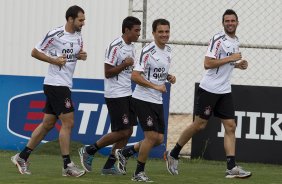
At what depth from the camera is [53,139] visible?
56.5 feet

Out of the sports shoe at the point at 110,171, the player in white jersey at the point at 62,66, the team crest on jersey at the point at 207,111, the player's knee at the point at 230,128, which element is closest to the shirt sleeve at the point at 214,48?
the team crest on jersey at the point at 207,111

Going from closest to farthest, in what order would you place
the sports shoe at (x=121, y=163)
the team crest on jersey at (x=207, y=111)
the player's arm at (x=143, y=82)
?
1. the player's arm at (x=143, y=82)
2. the sports shoe at (x=121, y=163)
3. the team crest on jersey at (x=207, y=111)

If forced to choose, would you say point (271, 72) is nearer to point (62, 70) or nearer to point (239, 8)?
point (239, 8)

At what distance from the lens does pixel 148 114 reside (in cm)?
1311

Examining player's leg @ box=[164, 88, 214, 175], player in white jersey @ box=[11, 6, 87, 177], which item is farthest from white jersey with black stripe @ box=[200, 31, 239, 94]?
player in white jersey @ box=[11, 6, 87, 177]

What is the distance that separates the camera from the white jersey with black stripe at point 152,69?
Result: 13125 mm

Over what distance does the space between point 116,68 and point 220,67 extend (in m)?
1.39

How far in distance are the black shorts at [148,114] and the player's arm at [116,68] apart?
0.78 meters

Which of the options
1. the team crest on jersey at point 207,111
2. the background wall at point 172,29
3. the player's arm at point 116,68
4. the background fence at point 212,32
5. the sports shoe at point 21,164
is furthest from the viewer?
the background wall at point 172,29

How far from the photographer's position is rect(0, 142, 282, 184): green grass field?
13.1 meters

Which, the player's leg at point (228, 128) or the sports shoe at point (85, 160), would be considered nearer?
the player's leg at point (228, 128)

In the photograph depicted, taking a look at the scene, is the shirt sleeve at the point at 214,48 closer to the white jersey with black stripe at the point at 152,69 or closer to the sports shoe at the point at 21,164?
the white jersey with black stripe at the point at 152,69

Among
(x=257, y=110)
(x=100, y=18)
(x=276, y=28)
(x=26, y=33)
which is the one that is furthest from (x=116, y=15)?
(x=257, y=110)

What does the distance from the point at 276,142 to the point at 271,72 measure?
3425mm
